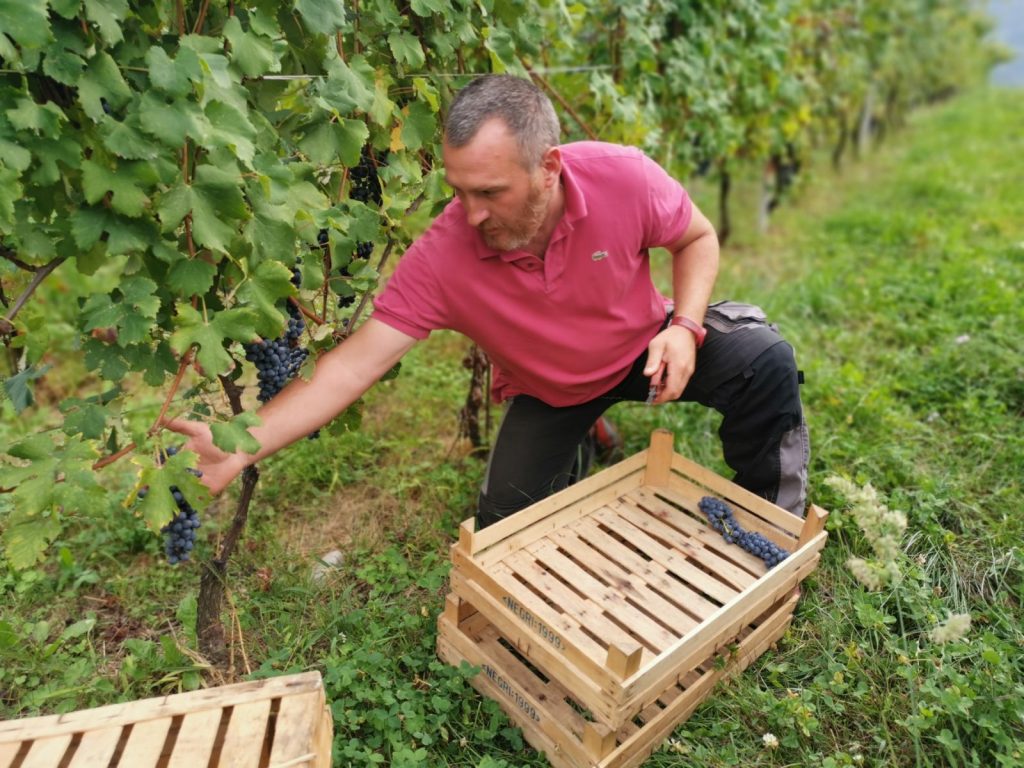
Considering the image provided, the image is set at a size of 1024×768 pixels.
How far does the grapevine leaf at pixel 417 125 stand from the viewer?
2334mm

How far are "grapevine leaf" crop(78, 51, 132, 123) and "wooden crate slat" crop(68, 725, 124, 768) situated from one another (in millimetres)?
1282

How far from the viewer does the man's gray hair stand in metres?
2.06

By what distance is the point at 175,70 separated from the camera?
1.52 meters

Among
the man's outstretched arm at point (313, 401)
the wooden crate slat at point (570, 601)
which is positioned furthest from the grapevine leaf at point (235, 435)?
the wooden crate slat at point (570, 601)

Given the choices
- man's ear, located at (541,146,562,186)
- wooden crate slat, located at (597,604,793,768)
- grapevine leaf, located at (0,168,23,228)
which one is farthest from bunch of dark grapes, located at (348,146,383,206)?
wooden crate slat, located at (597,604,793,768)

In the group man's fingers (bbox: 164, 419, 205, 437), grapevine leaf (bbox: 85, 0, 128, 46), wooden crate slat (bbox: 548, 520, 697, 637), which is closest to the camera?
grapevine leaf (bbox: 85, 0, 128, 46)

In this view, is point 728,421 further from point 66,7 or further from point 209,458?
point 66,7

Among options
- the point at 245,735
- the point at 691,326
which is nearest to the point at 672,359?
the point at 691,326

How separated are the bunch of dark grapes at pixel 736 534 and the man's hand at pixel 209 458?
5.26ft

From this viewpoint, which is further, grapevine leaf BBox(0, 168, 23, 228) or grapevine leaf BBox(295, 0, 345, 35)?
grapevine leaf BBox(295, 0, 345, 35)

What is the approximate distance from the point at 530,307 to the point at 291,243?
847 millimetres

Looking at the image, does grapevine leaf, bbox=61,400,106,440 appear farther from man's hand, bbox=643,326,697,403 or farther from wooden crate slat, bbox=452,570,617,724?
man's hand, bbox=643,326,697,403

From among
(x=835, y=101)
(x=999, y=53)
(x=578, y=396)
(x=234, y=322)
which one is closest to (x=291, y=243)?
(x=234, y=322)

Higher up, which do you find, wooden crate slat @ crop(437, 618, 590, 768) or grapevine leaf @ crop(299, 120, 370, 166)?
grapevine leaf @ crop(299, 120, 370, 166)
